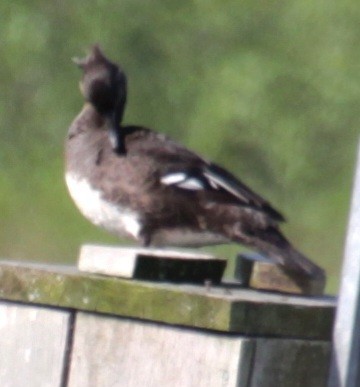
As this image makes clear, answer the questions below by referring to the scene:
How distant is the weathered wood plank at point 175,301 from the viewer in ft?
12.5

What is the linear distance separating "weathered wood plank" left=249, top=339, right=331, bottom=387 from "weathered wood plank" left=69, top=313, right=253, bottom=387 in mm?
42

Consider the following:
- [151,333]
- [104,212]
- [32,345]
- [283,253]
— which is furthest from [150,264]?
[104,212]

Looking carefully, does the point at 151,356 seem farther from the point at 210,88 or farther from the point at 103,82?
the point at 210,88

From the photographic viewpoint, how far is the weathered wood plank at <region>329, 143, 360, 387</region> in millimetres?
3850

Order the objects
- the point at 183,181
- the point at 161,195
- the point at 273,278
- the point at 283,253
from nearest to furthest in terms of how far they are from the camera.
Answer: the point at 273,278 → the point at 283,253 → the point at 183,181 → the point at 161,195

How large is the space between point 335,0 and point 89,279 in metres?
10.4

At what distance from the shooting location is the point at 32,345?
4.19 metres

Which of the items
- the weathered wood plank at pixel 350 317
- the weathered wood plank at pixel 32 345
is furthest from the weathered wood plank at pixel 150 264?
the weathered wood plank at pixel 350 317

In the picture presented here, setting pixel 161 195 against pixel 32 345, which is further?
pixel 161 195

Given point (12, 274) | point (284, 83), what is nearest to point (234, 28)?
point (284, 83)

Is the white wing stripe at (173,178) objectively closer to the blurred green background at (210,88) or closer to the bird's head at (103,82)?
the bird's head at (103,82)

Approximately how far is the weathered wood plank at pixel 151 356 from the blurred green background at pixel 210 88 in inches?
360

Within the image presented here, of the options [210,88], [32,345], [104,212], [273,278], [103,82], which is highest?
[210,88]

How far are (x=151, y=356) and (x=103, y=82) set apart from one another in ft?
7.87
